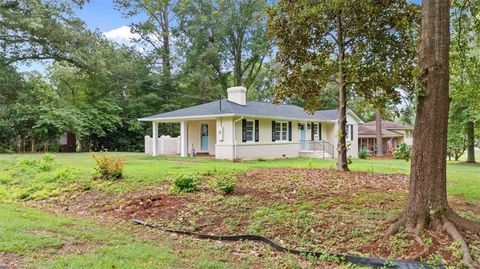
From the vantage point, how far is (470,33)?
918cm

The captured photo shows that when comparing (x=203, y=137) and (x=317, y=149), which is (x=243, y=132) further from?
(x=317, y=149)

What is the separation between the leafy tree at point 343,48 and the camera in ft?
37.2

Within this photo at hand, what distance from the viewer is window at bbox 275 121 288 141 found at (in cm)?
2286

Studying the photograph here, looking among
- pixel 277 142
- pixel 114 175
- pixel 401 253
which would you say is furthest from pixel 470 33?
pixel 277 142

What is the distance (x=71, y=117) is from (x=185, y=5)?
16190mm

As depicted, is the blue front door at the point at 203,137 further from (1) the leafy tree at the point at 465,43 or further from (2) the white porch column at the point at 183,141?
(1) the leafy tree at the point at 465,43

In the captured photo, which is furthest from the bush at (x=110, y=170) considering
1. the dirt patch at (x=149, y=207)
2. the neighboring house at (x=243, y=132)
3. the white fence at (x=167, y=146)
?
the white fence at (x=167, y=146)

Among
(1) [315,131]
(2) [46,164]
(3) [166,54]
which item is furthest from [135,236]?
(3) [166,54]

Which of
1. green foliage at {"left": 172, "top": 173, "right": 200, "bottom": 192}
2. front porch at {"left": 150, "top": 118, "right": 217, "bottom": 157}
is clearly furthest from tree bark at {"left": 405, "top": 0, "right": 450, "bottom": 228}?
front porch at {"left": 150, "top": 118, "right": 217, "bottom": 157}

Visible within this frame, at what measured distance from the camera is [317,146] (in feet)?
85.3

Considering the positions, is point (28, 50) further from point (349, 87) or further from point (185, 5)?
point (349, 87)

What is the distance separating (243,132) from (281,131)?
397cm

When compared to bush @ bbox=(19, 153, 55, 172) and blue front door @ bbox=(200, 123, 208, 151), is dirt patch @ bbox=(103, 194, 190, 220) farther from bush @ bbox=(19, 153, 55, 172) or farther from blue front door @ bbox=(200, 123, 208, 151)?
blue front door @ bbox=(200, 123, 208, 151)

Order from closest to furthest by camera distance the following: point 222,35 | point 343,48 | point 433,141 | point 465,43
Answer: point 433,141 < point 465,43 < point 343,48 < point 222,35
